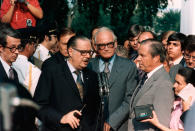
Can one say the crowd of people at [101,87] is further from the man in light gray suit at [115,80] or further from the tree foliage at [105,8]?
the tree foliage at [105,8]

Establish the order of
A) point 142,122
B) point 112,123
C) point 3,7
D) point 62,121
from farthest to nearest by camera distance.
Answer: point 3,7 < point 112,123 < point 142,122 < point 62,121

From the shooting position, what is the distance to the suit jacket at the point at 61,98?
367 centimetres

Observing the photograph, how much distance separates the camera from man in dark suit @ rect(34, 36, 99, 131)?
3643mm

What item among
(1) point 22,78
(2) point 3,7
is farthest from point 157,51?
(2) point 3,7

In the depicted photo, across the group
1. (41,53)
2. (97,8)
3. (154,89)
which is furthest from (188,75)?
(97,8)

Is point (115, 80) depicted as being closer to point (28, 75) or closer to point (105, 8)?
point (28, 75)

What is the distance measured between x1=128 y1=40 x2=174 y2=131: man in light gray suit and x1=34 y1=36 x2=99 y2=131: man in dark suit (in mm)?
493

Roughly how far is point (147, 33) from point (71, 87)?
2442 millimetres

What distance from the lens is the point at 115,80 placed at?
171 inches

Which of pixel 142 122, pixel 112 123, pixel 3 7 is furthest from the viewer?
pixel 3 7

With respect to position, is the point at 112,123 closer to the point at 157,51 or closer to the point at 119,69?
the point at 119,69

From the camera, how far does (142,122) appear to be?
3.89 metres

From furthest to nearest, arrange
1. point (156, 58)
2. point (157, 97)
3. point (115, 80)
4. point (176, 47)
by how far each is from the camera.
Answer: point (176, 47) < point (115, 80) < point (156, 58) < point (157, 97)

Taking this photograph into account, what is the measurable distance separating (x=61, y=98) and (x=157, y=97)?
1.05m
